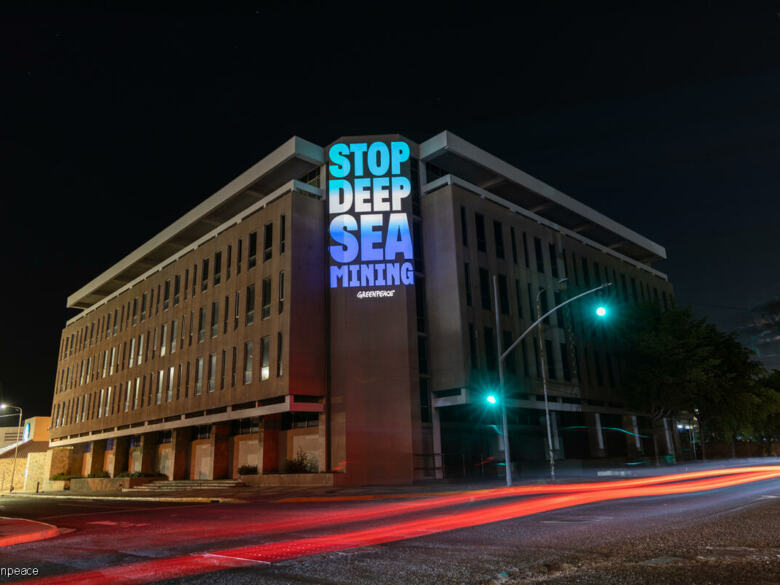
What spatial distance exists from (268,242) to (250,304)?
4.37 m

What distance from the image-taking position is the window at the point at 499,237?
3912cm

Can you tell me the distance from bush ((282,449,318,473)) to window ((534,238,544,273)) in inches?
852

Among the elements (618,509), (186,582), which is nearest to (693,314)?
(618,509)

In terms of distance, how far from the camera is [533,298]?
134 ft

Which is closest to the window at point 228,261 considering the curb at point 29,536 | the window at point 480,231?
the window at point 480,231

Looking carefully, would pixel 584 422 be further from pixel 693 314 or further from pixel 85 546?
pixel 85 546

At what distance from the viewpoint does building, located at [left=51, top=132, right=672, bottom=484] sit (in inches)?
1298

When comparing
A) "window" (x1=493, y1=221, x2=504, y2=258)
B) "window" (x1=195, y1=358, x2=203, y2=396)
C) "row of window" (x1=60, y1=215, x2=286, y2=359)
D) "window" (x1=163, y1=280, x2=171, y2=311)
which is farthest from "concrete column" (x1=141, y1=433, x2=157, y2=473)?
"window" (x1=493, y1=221, x2=504, y2=258)

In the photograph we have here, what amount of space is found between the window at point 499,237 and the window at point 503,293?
5.41 ft

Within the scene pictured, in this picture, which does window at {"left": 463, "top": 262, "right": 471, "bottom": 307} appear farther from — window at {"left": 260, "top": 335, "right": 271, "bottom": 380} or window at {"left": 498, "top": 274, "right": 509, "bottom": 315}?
window at {"left": 260, "top": 335, "right": 271, "bottom": 380}

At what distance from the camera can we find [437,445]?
3312 cm

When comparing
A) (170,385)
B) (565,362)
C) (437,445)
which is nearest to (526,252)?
(565,362)

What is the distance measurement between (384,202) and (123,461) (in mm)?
37474

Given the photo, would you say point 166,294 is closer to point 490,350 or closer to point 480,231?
point 480,231
